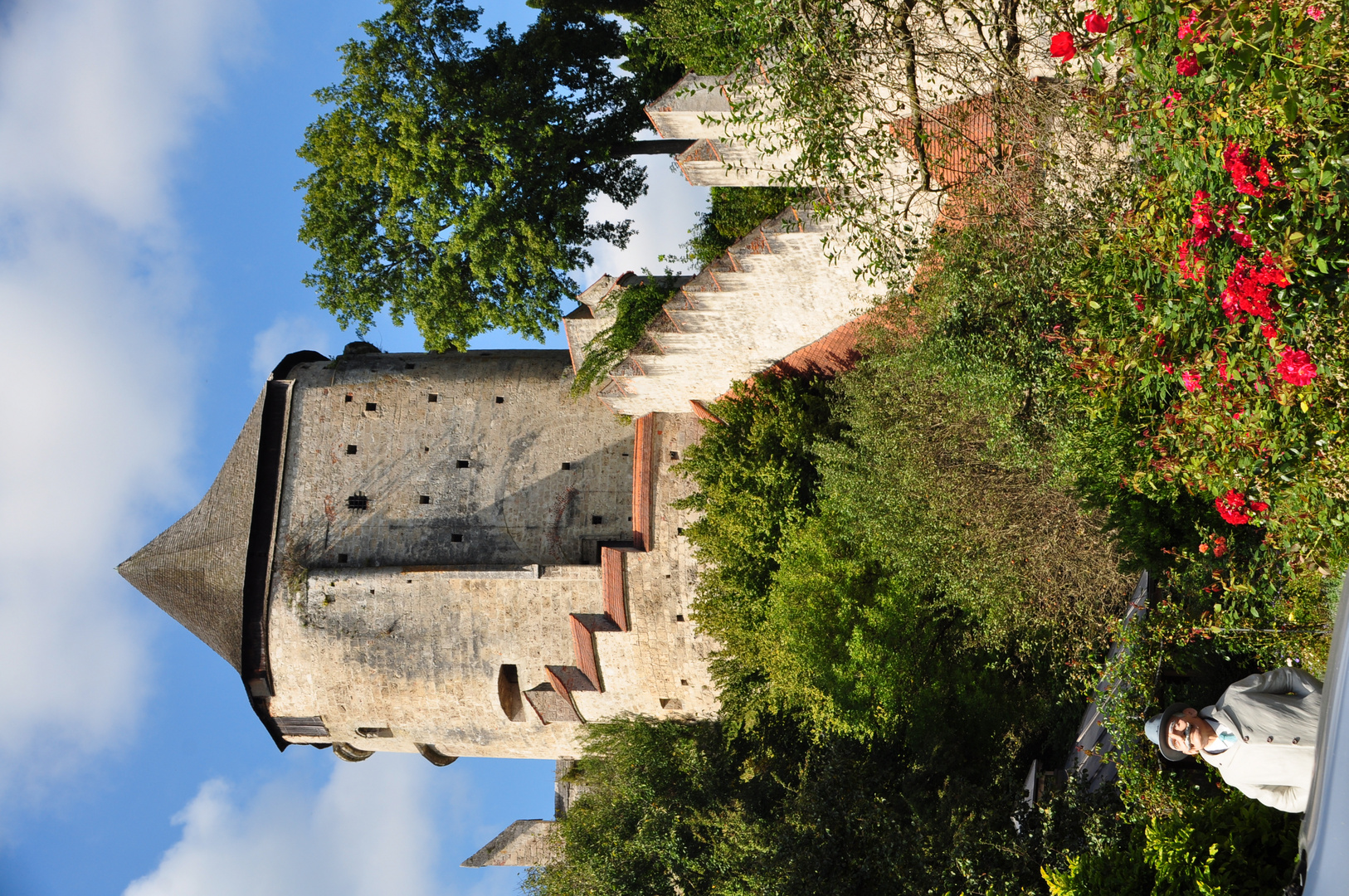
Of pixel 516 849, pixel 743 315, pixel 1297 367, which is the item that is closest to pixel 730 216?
pixel 743 315

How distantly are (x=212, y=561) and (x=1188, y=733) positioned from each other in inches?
561

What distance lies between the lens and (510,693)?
Result: 15672 millimetres

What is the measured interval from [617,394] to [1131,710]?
816 centimetres

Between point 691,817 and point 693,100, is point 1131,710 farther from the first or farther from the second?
point 693,100

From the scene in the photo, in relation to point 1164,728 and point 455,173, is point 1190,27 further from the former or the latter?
point 455,173

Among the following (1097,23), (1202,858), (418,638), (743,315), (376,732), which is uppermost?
(1097,23)

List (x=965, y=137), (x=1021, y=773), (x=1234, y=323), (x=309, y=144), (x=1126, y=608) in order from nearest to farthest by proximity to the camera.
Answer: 1. (x=1234, y=323)
2. (x=965, y=137)
3. (x=1126, y=608)
4. (x=1021, y=773)
5. (x=309, y=144)

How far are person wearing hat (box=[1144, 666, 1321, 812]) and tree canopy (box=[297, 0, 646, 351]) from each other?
1045 cm

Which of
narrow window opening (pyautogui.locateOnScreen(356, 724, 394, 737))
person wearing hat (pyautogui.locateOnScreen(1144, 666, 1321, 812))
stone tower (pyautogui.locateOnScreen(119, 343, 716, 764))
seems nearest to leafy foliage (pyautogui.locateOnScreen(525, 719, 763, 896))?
stone tower (pyautogui.locateOnScreen(119, 343, 716, 764))

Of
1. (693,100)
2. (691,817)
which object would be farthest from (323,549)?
(693,100)

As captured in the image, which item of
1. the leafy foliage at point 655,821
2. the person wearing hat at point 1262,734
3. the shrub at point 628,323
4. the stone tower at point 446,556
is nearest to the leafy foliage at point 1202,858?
the person wearing hat at point 1262,734

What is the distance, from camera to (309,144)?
560 inches

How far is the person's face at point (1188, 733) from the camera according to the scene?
733 cm

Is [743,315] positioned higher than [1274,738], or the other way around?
[743,315]
